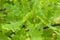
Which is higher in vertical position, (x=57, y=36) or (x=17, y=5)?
(x=17, y=5)

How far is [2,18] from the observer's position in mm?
604

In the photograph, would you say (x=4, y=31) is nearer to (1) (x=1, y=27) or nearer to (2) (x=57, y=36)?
(1) (x=1, y=27)

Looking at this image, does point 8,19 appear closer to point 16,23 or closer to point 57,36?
point 16,23

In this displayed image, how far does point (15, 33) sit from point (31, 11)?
9cm

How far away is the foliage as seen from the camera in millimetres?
A: 552

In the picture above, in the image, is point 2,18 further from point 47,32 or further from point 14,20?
point 47,32

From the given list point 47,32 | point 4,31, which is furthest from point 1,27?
point 47,32

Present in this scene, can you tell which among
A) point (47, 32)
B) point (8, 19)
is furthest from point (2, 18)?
point (47, 32)

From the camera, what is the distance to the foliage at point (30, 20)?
0.55m

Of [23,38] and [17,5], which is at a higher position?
[17,5]

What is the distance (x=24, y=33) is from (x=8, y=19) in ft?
0.26

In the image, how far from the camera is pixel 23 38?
1.80ft

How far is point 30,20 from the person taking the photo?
563 mm

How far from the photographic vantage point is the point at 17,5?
0.58 meters
